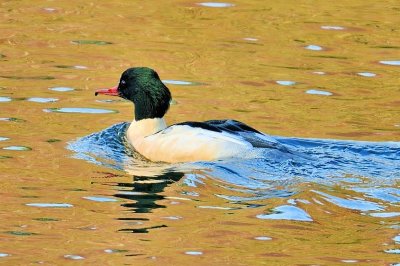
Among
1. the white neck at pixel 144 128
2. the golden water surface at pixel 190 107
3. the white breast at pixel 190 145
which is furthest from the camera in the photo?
the white neck at pixel 144 128

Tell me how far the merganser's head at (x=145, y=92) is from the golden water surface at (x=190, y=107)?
51cm

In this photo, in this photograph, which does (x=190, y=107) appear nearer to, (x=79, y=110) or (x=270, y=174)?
(x=79, y=110)

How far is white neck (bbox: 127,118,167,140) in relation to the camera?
1311 cm

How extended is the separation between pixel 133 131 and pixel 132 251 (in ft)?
13.7

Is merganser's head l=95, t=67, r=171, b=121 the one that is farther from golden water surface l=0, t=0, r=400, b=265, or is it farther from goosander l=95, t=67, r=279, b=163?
golden water surface l=0, t=0, r=400, b=265

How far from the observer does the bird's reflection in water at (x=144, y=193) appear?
10.0 m

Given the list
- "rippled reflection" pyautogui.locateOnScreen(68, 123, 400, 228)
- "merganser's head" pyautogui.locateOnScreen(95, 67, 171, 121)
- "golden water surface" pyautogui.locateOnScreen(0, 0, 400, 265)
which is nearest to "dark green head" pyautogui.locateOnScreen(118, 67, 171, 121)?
"merganser's head" pyautogui.locateOnScreen(95, 67, 171, 121)

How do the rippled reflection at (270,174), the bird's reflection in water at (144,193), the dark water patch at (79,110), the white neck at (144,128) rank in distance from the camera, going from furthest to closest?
the dark water patch at (79,110), the white neck at (144,128), the rippled reflection at (270,174), the bird's reflection in water at (144,193)

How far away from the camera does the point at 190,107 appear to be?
46.9 feet

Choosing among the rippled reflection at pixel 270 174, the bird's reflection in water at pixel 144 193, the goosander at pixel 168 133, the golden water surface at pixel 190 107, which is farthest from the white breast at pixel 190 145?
the golden water surface at pixel 190 107

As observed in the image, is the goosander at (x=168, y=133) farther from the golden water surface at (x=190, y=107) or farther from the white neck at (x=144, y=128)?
the golden water surface at (x=190, y=107)

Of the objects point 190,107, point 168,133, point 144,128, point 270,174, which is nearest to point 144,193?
point 270,174

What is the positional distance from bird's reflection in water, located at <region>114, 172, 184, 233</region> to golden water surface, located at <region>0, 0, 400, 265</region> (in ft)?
0.12

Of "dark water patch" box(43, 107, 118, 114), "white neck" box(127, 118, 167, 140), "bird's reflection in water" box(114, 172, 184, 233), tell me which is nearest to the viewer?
"bird's reflection in water" box(114, 172, 184, 233)
